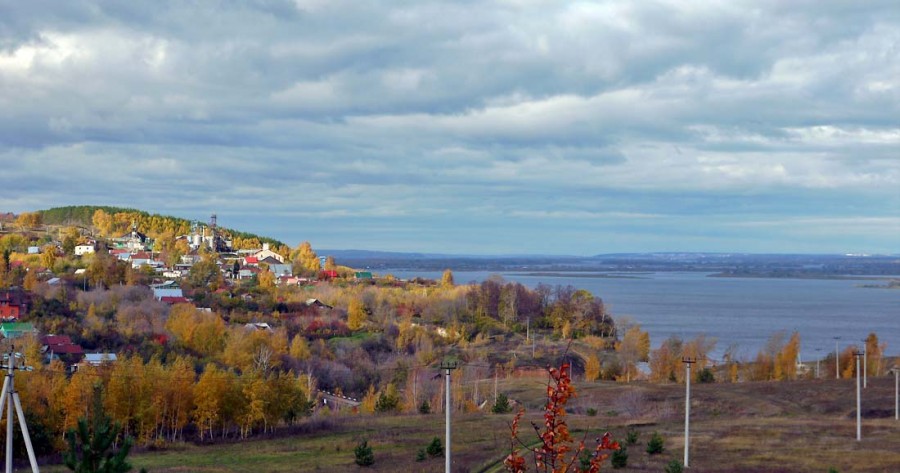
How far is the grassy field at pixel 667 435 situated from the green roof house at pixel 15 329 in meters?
25.6

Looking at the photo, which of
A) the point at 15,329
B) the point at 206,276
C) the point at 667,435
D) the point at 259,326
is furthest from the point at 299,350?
the point at 206,276

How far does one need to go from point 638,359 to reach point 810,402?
29.7m

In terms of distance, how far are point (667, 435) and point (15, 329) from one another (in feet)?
142

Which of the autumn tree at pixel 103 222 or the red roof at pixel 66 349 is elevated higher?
the autumn tree at pixel 103 222

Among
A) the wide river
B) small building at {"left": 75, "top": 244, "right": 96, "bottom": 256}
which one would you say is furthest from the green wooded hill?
the wide river

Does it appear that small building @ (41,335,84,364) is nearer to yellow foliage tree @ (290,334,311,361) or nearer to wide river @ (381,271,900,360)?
yellow foliage tree @ (290,334,311,361)

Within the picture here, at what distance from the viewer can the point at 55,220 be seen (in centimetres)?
16850

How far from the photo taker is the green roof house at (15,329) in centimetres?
5619

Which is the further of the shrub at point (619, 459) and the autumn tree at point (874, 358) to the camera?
the autumn tree at point (874, 358)

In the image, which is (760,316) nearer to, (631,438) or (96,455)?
(631,438)

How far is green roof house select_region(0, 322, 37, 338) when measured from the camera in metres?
56.2

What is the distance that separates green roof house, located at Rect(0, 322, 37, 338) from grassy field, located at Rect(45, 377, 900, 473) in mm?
25607

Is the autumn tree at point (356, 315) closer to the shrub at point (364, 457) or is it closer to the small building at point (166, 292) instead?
the small building at point (166, 292)

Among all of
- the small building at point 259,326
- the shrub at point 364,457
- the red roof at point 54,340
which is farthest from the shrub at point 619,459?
the small building at point 259,326
